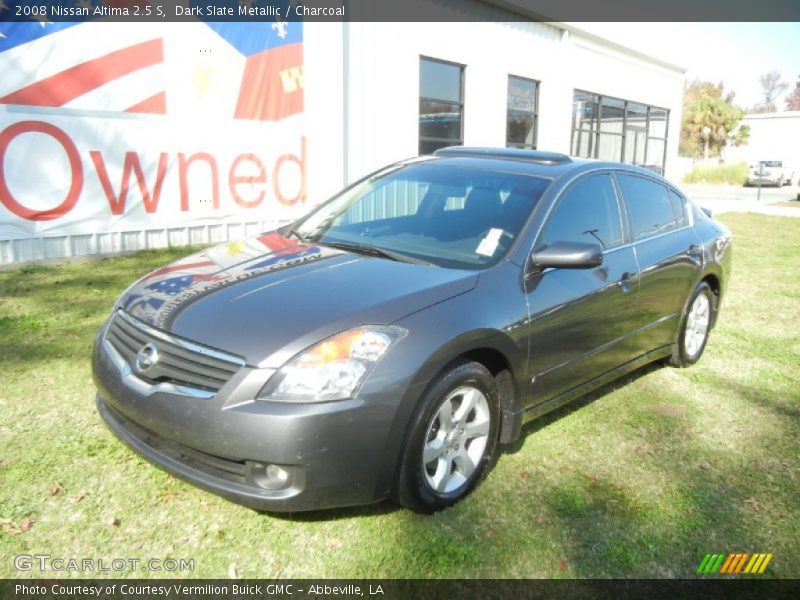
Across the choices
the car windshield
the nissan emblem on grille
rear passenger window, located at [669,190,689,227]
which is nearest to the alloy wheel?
the car windshield

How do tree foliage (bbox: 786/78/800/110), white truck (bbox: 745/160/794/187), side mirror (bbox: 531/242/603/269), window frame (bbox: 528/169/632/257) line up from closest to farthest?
1. side mirror (bbox: 531/242/603/269)
2. window frame (bbox: 528/169/632/257)
3. white truck (bbox: 745/160/794/187)
4. tree foliage (bbox: 786/78/800/110)

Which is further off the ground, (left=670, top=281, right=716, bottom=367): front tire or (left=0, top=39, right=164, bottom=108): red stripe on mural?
(left=0, top=39, right=164, bottom=108): red stripe on mural

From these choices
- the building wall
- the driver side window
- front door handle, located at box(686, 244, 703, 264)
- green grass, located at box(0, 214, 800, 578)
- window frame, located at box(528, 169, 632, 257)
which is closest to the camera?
green grass, located at box(0, 214, 800, 578)

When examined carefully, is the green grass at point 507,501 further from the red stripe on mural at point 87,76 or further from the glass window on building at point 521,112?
Result: the glass window on building at point 521,112

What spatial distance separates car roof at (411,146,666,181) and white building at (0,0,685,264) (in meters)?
5.19

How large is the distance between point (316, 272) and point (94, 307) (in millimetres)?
3701

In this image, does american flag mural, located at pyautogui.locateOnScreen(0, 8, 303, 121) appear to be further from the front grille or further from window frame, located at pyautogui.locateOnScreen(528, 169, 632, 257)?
window frame, located at pyautogui.locateOnScreen(528, 169, 632, 257)

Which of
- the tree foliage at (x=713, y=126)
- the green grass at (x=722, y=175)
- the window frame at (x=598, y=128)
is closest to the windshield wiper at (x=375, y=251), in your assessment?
the window frame at (x=598, y=128)

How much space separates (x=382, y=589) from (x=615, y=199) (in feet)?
9.32

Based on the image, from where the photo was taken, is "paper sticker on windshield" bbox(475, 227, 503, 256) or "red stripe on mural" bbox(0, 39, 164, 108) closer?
"paper sticker on windshield" bbox(475, 227, 503, 256)

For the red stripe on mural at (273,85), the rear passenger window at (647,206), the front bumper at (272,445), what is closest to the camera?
the front bumper at (272,445)

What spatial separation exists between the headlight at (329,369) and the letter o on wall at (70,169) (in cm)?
622

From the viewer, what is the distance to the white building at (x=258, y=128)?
24.6 feet

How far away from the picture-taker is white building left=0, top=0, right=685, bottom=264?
24.6 ft
